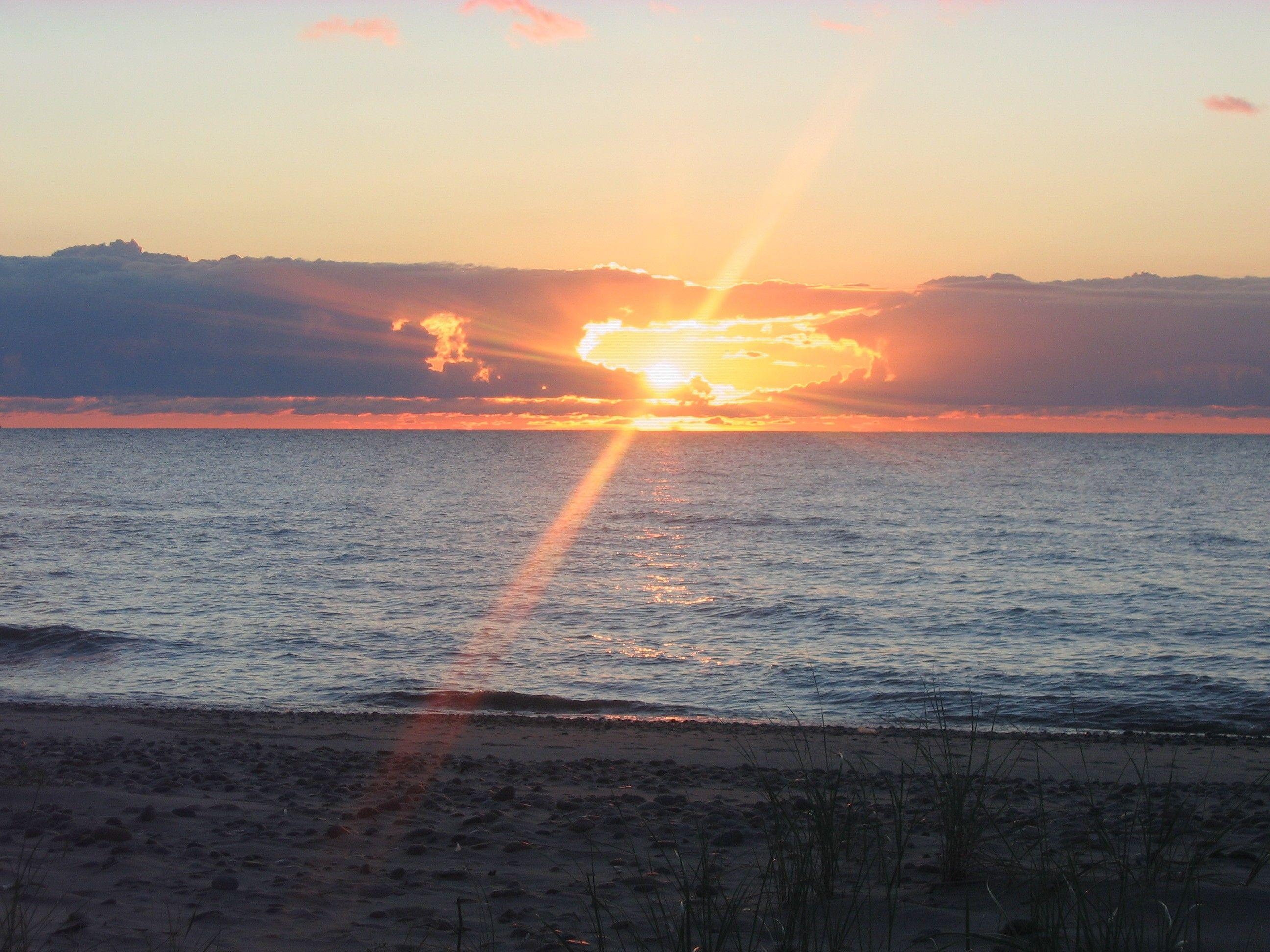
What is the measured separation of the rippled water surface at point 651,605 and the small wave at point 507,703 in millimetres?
68

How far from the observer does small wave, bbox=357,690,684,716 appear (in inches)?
685

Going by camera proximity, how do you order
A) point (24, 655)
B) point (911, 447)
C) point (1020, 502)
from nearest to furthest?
point (24, 655) < point (1020, 502) < point (911, 447)

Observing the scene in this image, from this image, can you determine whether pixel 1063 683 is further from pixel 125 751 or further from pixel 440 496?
pixel 440 496

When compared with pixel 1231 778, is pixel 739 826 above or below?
above

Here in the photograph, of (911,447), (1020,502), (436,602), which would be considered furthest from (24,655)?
(911,447)

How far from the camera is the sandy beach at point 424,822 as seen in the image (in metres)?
5.96

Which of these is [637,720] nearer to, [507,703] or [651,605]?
[507,703]

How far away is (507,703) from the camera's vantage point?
58.1 feet

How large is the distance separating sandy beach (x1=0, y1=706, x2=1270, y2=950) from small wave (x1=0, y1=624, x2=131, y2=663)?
6694mm

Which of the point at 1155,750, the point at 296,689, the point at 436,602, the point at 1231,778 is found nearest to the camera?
the point at 1231,778

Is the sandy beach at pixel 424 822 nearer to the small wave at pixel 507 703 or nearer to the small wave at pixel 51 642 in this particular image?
the small wave at pixel 507 703

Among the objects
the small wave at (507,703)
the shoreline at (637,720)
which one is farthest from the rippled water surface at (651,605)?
the shoreline at (637,720)

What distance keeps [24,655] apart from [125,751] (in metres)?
11.3

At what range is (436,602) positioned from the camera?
28109 millimetres
